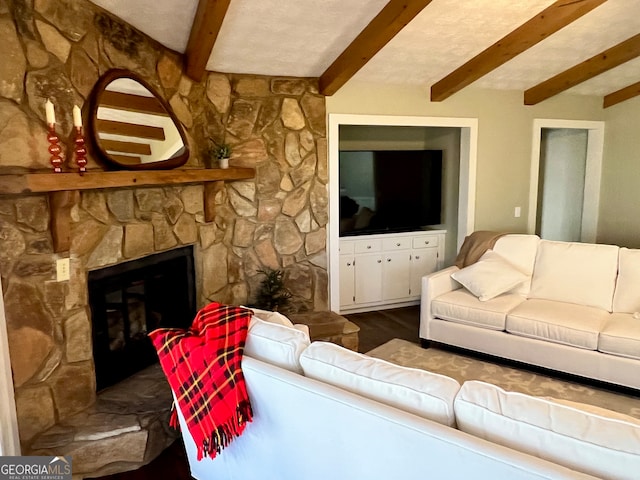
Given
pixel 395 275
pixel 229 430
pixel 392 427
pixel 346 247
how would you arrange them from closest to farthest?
1. pixel 392 427
2. pixel 229 430
3. pixel 346 247
4. pixel 395 275

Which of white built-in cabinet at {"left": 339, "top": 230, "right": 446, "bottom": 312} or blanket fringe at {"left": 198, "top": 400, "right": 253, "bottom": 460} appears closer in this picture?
blanket fringe at {"left": 198, "top": 400, "right": 253, "bottom": 460}

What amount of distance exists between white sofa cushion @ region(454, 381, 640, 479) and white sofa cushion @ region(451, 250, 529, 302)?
2.39m

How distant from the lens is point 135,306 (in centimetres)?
316

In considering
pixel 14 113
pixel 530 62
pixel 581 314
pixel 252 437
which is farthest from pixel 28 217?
pixel 530 62

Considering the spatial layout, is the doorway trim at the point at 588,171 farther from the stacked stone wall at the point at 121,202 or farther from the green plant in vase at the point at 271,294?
the green plant in vase at the point at 271,294

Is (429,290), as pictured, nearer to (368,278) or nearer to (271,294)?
(368,278)

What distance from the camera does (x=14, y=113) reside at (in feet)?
A: 7.25

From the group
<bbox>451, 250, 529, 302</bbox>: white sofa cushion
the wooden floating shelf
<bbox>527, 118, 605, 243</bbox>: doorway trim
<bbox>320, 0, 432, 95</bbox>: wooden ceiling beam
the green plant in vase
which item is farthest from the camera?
<bbox>527, 118, 605, 243</bbox>: doorway trim

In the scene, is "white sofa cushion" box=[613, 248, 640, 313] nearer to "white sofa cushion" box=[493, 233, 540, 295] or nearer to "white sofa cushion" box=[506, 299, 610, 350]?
"white sofa cushion" box=[506, 299, 610, 350]

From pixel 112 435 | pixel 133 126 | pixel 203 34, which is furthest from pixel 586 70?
pixel 112 435

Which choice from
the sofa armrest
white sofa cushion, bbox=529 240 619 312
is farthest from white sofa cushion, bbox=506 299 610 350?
the sofa armrest

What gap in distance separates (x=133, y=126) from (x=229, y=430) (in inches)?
75.6

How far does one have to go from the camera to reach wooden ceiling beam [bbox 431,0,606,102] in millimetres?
3312

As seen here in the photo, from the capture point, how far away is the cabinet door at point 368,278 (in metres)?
4.94
